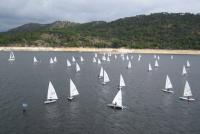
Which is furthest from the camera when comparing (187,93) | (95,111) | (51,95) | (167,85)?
(167,85)

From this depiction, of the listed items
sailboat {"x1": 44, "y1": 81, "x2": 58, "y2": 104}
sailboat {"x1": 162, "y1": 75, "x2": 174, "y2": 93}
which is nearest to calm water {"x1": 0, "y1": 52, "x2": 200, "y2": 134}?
sailboat {"x1": 44, "y1": 81, "x2": 58, "y2": 104}

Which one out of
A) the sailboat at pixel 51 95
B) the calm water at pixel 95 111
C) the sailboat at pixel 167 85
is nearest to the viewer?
the calm water at pixel 95 111

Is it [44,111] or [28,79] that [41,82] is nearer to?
[28,79]

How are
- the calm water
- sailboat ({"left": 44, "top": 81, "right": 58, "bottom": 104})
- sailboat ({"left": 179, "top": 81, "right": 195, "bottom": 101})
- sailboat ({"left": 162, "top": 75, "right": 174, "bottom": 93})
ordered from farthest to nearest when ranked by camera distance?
sailboat ({"left": 162, "top": 75, "right": 174, "bottom": 93}) → sailboat ({"left": 179, "top": 81, "right": 195, "bottom": 101}) → sailboat ({"left": 44, "top": 81, "right": 58, "bottom": 104}) → the calm water

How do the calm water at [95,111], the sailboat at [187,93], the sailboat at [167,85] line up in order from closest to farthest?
the calm water at [95,111] → the sailboat at [187,93] → the sailboat at [167,85]

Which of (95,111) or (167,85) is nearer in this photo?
(95,111)

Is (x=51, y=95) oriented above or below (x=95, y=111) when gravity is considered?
above

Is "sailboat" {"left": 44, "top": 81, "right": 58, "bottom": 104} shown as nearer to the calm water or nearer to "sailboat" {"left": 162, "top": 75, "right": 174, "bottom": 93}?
the calm water

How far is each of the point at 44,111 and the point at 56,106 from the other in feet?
12.6

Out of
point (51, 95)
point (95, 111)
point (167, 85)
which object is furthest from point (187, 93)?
point (51, 95)

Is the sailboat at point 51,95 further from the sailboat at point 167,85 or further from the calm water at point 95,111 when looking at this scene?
the sailboat at point 167,85

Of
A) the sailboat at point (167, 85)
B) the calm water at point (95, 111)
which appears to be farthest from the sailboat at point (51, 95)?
the sailboat at point (167, 85)

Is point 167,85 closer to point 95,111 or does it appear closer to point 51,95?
point 95,111

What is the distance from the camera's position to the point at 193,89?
8631 cm
